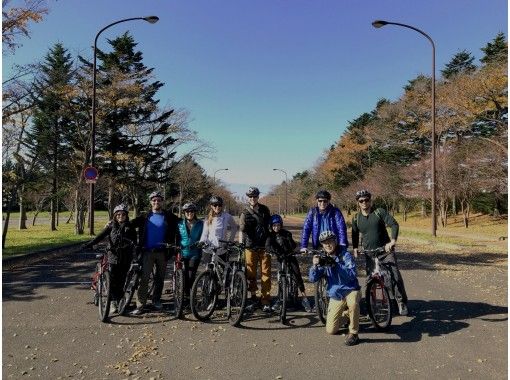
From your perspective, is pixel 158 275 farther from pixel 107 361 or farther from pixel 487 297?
pixel 487 297

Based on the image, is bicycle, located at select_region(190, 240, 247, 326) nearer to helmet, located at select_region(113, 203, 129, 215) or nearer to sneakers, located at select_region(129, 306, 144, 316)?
sneakers, located at select_region(129, 306, 144, 316)

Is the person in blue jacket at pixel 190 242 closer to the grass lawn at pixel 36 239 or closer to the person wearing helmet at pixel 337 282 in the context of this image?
the person wearing helmet at pixel 337 282

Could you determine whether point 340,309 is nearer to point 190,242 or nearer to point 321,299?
point 321,299

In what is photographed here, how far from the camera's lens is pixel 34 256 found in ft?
39.8

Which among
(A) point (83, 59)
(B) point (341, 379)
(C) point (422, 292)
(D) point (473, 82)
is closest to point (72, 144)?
(A) point (83, 59)

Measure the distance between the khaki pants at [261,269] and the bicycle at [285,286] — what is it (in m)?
0.25

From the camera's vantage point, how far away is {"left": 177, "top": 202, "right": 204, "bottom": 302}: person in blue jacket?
6.41 meters

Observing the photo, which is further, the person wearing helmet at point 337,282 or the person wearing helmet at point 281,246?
the person wearing helmet at point 281,246

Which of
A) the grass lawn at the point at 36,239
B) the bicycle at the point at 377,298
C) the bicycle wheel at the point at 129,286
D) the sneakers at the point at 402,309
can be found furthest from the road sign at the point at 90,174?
the sneakers at the point at 402,309

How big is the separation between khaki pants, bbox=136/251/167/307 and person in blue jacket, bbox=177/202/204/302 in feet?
1.16

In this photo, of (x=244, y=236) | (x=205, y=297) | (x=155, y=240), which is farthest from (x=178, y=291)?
(x=244, y=236)

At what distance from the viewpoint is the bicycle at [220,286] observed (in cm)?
575

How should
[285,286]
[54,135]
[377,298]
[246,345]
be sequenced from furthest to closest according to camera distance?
[54,135] < [285,286] < [377,298] < [246,345]

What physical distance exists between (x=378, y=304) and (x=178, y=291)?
275 cm
